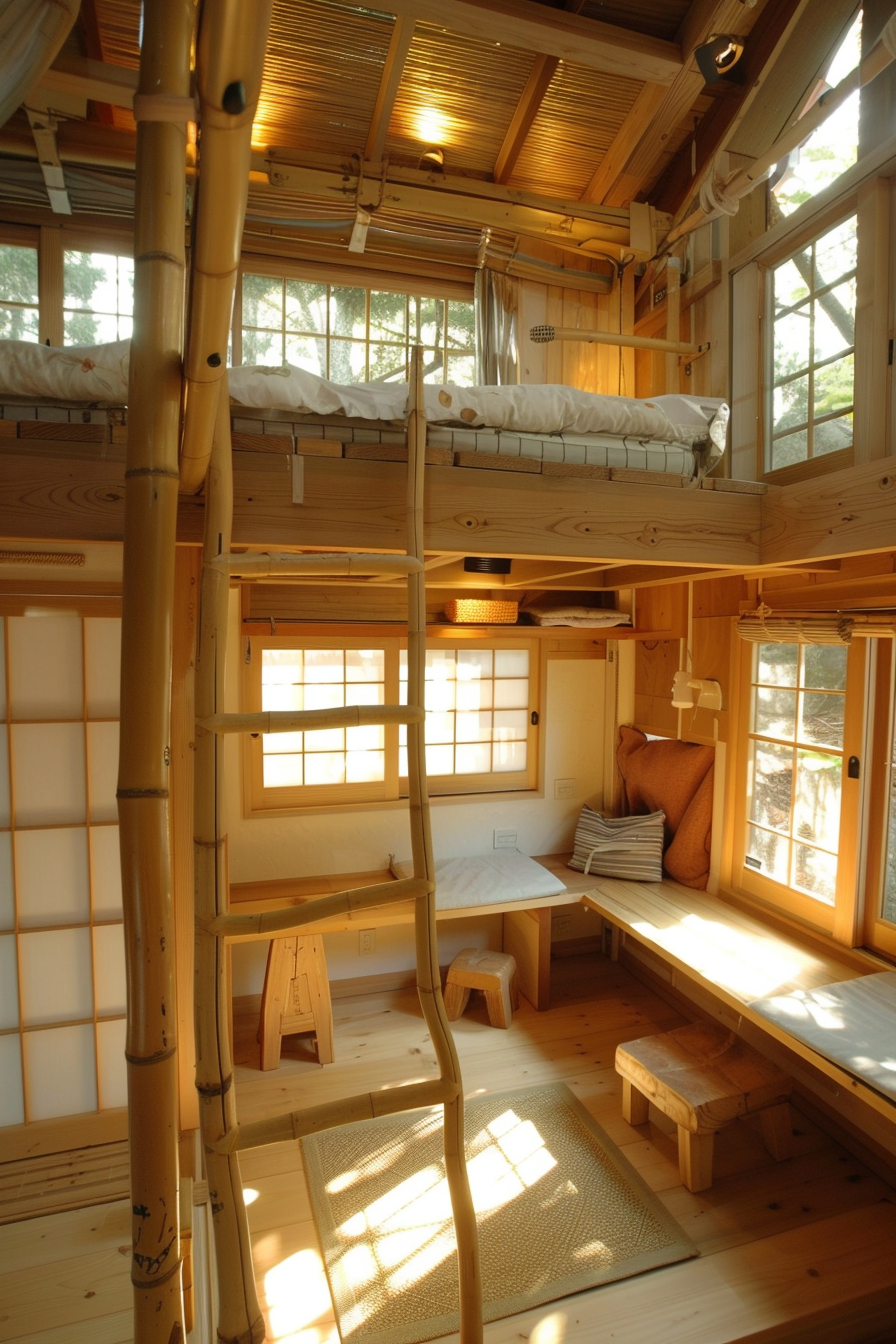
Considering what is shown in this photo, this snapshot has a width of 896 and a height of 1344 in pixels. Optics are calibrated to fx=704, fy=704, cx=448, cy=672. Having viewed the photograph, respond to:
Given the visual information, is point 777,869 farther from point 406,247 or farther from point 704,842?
point 406,247

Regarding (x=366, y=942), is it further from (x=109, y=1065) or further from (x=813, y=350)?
(x=813, y=350)

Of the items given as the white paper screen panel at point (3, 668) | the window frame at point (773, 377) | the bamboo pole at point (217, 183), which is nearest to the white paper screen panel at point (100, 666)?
the white paper screen panel at point (3, 668)

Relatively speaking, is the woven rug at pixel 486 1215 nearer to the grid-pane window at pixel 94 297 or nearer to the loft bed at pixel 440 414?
the loft bed at pixel 440 414

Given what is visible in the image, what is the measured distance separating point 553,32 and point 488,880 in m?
3.61

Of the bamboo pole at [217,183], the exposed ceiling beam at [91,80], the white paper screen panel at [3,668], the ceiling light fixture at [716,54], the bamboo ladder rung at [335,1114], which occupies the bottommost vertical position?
the bamboo ladder rung at [335,1114]

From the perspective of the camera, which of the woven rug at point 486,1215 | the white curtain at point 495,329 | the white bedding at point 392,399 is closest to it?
the white bedding at point 392,399

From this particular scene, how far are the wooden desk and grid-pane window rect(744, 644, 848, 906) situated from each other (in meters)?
0.93

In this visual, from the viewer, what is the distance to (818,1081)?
2.90 m

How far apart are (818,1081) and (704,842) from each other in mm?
1097

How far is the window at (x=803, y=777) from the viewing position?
281 cm

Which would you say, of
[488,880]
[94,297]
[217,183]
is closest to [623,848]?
[488,880]

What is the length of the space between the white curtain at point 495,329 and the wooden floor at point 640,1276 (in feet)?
11.0

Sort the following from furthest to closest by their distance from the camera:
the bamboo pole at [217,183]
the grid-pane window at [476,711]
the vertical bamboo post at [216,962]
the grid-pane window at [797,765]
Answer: the grid-pane window at [476,711], the grid-pane window at [797,765], the vertical bamboo post at [216,962], the bamboo pole at [217,183]

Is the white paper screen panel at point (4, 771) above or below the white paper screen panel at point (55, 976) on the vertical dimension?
above
